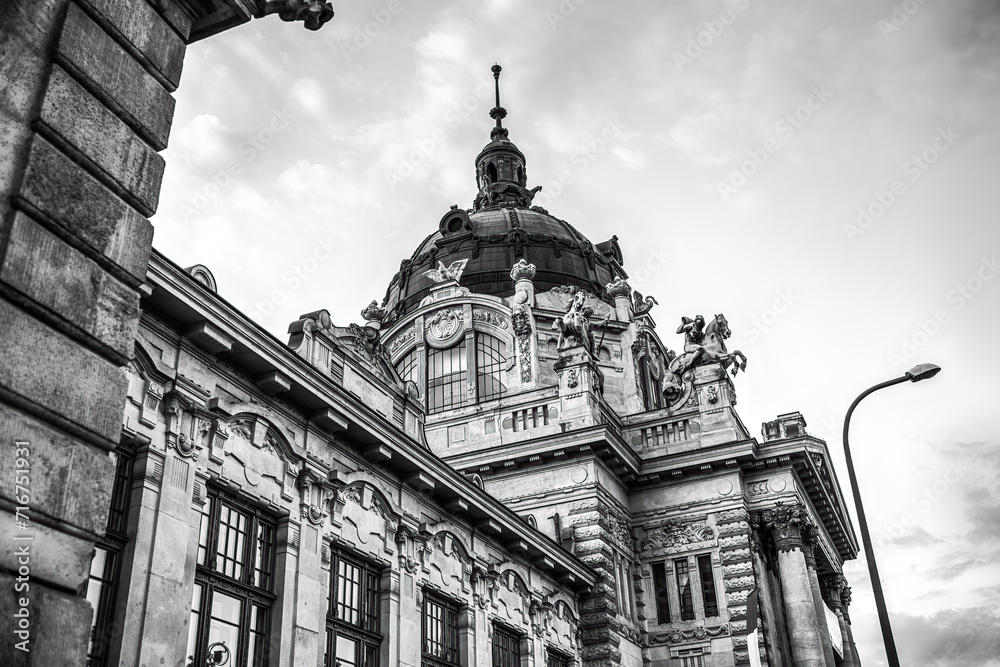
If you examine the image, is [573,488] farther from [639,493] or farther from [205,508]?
[205,508]

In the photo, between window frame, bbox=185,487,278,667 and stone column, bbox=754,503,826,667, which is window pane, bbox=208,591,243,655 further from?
stone column, bbox=754,503,826,667

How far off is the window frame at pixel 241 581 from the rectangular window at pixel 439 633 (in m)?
5.19

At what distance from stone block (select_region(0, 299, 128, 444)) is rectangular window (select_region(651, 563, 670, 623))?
88.2ft

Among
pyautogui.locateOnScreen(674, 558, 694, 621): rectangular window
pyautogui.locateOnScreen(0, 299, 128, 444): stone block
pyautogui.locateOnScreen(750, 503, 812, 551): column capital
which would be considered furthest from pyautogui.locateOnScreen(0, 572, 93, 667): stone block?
pyautogui.locateOnScreen(750, 503, 812, 551): column capital

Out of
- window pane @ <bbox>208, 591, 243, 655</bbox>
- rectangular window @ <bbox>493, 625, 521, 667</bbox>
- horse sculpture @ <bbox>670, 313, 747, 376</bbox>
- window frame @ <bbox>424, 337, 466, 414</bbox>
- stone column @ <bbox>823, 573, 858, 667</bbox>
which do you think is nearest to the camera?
window pane @ <bbox>208, 591, 243, 655</bbox>

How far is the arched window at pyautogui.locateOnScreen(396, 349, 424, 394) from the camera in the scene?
44.5 meters

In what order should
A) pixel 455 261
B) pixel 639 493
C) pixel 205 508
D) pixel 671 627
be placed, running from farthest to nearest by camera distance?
1. pixel 455 261
2. pixel 639 493
3. pixel 671 627
4. pixel 205 508

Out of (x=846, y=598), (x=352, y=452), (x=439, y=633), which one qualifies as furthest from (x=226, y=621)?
(x=846, y=598)

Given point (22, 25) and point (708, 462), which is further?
point (708, 462)

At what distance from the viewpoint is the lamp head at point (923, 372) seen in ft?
63.2

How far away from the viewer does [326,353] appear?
67.7ft

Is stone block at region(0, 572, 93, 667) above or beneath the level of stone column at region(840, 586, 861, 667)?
beneath

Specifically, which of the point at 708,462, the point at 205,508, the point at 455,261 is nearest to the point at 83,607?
the point at 205,508

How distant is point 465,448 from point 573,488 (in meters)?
4.43
